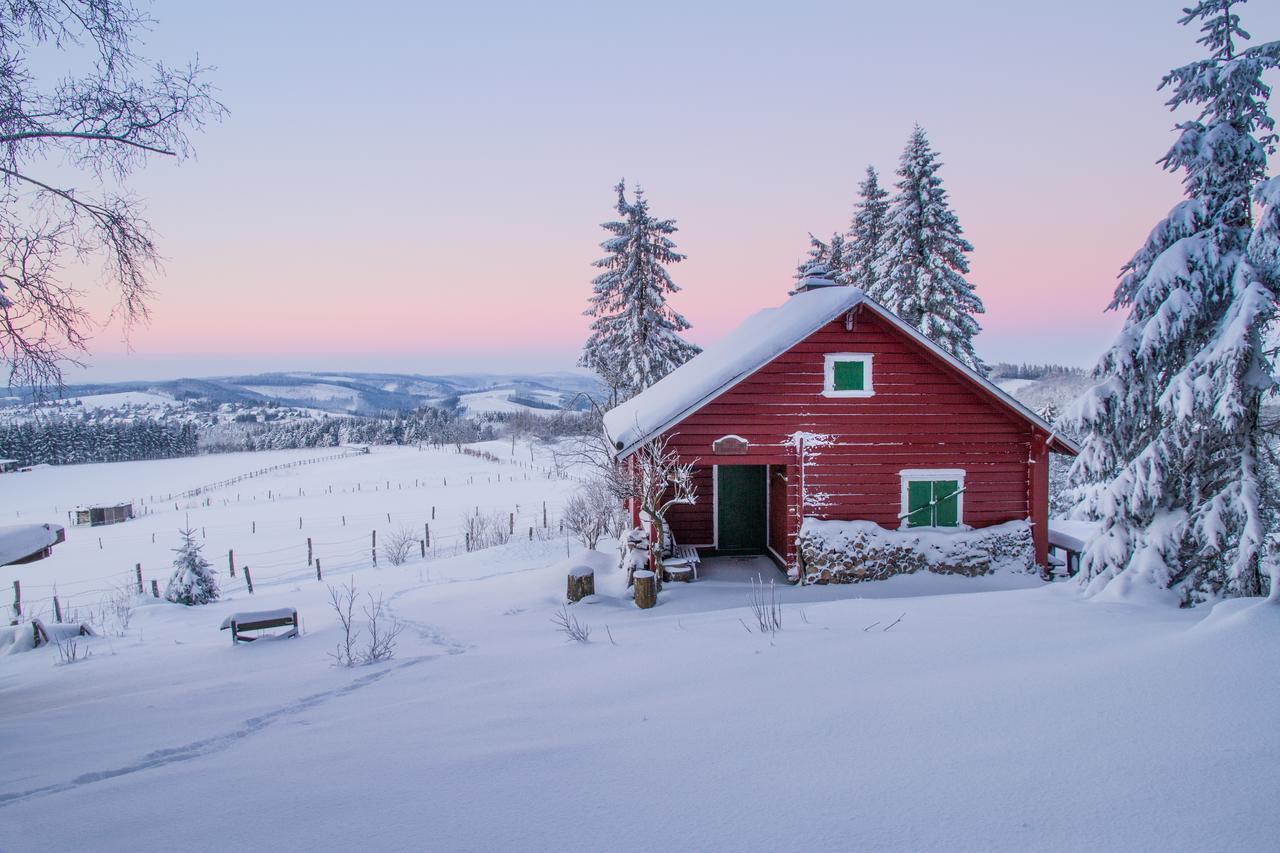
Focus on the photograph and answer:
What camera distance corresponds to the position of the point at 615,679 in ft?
16.8

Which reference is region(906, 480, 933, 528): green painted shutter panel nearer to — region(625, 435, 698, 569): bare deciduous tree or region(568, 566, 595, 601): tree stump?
region(625, 435, 698, 569): bare deciduous tree

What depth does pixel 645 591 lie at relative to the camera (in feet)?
34.9

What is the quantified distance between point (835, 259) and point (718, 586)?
79.6ft

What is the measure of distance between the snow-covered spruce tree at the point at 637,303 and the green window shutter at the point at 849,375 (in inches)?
601

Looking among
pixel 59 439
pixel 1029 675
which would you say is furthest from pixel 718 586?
pixel 59 439

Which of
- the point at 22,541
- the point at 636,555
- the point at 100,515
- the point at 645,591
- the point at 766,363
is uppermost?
the point at 766,363

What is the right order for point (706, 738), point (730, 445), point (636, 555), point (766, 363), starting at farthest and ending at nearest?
point (730, 445) → point (766, 363) → point (636, 555) → point (706, 738)

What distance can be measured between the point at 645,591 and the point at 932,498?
6863 mm

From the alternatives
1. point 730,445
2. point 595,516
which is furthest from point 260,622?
point 595,516

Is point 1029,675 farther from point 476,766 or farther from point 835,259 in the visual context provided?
point 835,259

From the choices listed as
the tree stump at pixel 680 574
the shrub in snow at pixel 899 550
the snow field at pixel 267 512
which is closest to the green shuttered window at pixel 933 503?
the shrub in snow at pixel 899 550

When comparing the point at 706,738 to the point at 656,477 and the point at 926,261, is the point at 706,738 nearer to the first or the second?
the point at 656,477

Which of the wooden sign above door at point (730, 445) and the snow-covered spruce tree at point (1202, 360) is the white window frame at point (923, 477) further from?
the snow-covered spruce tree at point (1202, 360)

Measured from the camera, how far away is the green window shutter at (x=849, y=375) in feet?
42.2
